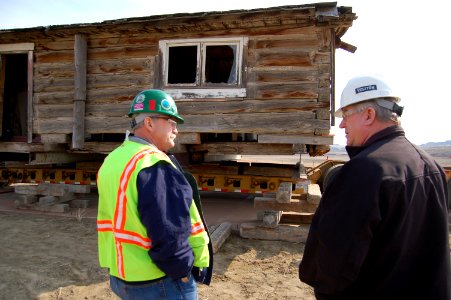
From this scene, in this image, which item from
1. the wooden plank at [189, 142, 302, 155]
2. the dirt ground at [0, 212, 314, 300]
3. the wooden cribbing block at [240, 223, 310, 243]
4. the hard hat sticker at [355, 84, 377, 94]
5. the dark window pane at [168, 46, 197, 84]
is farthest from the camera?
the dark window pane at [168, 46, 197, 84]

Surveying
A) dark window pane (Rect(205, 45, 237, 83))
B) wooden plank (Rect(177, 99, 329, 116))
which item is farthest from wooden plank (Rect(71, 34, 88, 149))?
dark window pane (Rect(205, 45, 237, 83))

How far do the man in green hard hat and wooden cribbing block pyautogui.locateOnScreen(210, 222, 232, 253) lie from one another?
390 centimetres

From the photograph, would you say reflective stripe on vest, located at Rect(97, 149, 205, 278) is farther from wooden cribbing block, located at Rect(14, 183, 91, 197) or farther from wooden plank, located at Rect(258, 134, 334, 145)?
wooden cribbing block, located at Rect(14, 183, 91, 197)

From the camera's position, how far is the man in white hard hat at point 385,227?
1650mm

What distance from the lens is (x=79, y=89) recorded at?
7766mm

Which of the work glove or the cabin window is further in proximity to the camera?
the cabin window

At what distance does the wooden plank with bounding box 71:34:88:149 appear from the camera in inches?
305

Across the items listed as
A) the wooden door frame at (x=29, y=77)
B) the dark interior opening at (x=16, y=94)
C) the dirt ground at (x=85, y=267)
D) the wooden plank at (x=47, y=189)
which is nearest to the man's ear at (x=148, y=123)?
the dirt ground at (x=85, y=267)

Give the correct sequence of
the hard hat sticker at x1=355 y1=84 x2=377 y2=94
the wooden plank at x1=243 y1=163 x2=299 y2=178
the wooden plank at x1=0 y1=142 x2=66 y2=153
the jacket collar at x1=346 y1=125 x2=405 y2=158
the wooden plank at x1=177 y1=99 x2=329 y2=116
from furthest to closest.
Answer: the wooden plank at x1=243 y1=163 x2=299 y2=178 → the wooden plank at x1=0 y1=142 x2=66 y2=153 → the wooden plank at x1=177 y1=99 x2=329 y2=116 → the hard hat sticker at x1=355 y1=84 x2=377 y2=94 → the jacket collar at x1=346 y1=125 x2=405 y2=158

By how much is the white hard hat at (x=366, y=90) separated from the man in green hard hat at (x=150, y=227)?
3.62 feet

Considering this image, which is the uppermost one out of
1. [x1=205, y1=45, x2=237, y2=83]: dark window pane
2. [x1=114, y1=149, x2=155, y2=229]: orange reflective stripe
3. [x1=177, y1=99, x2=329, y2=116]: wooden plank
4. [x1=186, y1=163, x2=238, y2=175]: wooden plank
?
[x1=205, y1=45, x2=237, y2=83]: dark window pane

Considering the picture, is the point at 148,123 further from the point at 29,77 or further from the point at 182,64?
the point at 182,64

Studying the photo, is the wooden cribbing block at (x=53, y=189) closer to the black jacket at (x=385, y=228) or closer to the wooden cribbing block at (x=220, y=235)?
the wooden cribbing block at (x=220, y=235)

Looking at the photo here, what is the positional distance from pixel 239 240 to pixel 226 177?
2459mm
